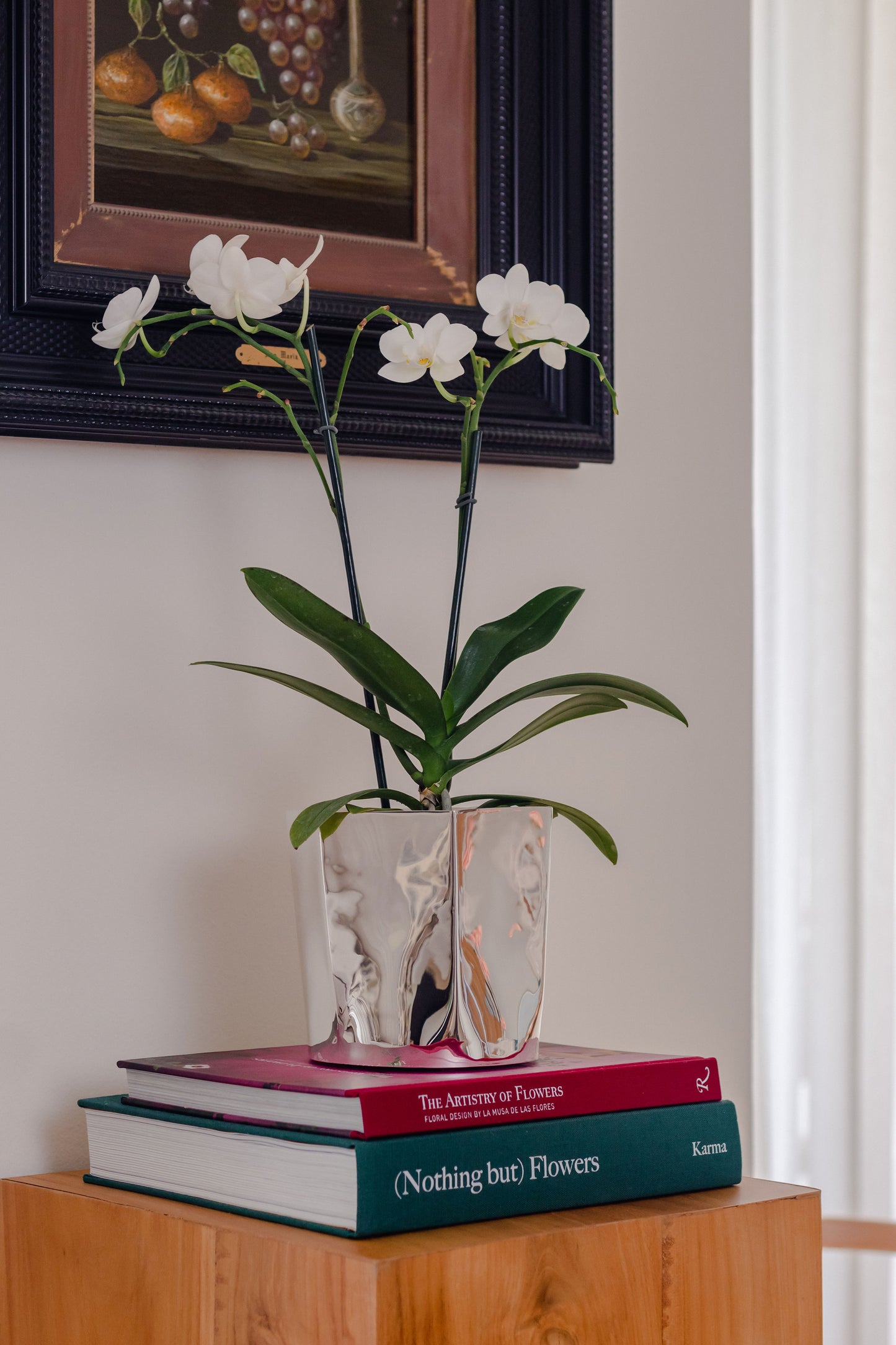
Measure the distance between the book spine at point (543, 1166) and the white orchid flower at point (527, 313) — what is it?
447 mm

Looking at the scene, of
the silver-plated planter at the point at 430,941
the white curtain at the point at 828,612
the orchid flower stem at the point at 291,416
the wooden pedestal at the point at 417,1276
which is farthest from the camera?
the white curtain at the point at 828,612

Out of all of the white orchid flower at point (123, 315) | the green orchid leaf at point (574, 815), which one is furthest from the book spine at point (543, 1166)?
the white orchid flower at point (123, 315)

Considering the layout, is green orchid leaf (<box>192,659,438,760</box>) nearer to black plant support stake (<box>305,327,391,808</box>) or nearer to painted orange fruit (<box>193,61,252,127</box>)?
black plant support stake (<box>305,327,391,808</box>)

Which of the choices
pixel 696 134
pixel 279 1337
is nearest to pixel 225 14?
pixel 696 134

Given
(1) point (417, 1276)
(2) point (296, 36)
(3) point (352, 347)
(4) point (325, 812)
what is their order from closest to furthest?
(1) point (417, 1276) → (4) point (325, 812) → (3) point (352, 347) → (2) point (296, 36)

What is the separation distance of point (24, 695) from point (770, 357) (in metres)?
0.88

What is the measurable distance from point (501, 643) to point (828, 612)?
2.38 feet

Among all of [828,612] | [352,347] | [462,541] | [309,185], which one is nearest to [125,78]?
[309,185]

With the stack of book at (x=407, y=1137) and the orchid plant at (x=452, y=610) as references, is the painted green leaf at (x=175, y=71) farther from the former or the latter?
the stack of book at (x=407, y=1137)

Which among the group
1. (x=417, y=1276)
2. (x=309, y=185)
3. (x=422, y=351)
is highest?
(x=309, y=185)

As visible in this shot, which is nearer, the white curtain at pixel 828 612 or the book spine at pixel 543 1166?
the book spine at pixel 543 1166

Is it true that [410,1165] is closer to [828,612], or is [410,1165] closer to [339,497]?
[339,497]

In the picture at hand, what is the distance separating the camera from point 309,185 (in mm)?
977

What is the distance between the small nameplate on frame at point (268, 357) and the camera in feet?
3.08
